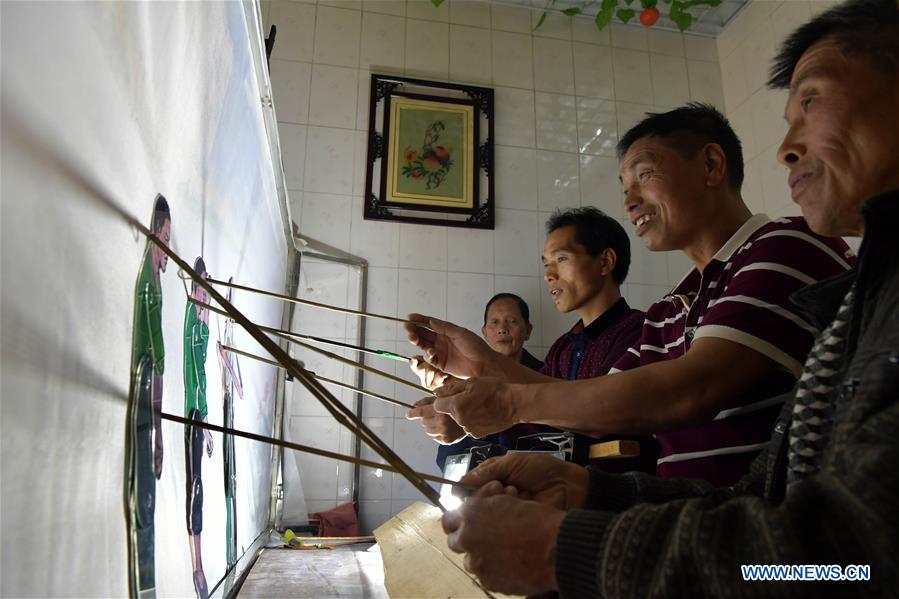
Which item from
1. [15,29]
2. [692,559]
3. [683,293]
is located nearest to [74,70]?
[15,29]

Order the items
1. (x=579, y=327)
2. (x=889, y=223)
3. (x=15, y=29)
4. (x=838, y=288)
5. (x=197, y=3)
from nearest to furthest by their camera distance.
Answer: (x=15, y=29) < (x=889, y=223) < (x=838, y=288) < (x=197, y=3) < (x=579, y=327)

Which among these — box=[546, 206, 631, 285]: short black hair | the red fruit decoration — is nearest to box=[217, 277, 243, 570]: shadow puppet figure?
box=[546, 206, 631, 285]: short black hair

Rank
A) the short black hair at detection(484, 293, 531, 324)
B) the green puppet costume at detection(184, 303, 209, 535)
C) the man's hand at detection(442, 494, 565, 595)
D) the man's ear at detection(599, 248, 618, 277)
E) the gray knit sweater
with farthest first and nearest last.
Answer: the short black hair at detection(484, 293, 531, 324)
the man's ear at detection(599, 248, 618, 277)
the green puppet costume at detection(184, 303, 209, 535)
the man's hand at detection(442, 494, 565, 595)
the gray knit sweater

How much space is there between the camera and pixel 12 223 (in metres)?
0.33

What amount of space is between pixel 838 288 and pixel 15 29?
67 centimetres

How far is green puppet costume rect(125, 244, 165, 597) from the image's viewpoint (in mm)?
509

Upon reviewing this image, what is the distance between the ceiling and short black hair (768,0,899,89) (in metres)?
2.34

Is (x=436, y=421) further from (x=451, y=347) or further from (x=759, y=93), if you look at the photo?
(x=759, y=93)

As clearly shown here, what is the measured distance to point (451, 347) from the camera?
1.29 m

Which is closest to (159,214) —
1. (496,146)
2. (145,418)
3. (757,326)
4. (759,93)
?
(145,418)

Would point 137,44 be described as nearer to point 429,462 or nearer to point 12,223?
point 12,223

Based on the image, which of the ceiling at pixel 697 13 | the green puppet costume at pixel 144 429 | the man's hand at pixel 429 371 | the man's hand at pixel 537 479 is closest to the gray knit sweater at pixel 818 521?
the man's hand at pixel 537 479

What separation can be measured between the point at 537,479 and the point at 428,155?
6.66 ft

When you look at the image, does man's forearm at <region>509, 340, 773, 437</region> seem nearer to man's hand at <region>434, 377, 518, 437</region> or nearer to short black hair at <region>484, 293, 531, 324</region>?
man's hand at <region>434, 377, 518, 437</region>
